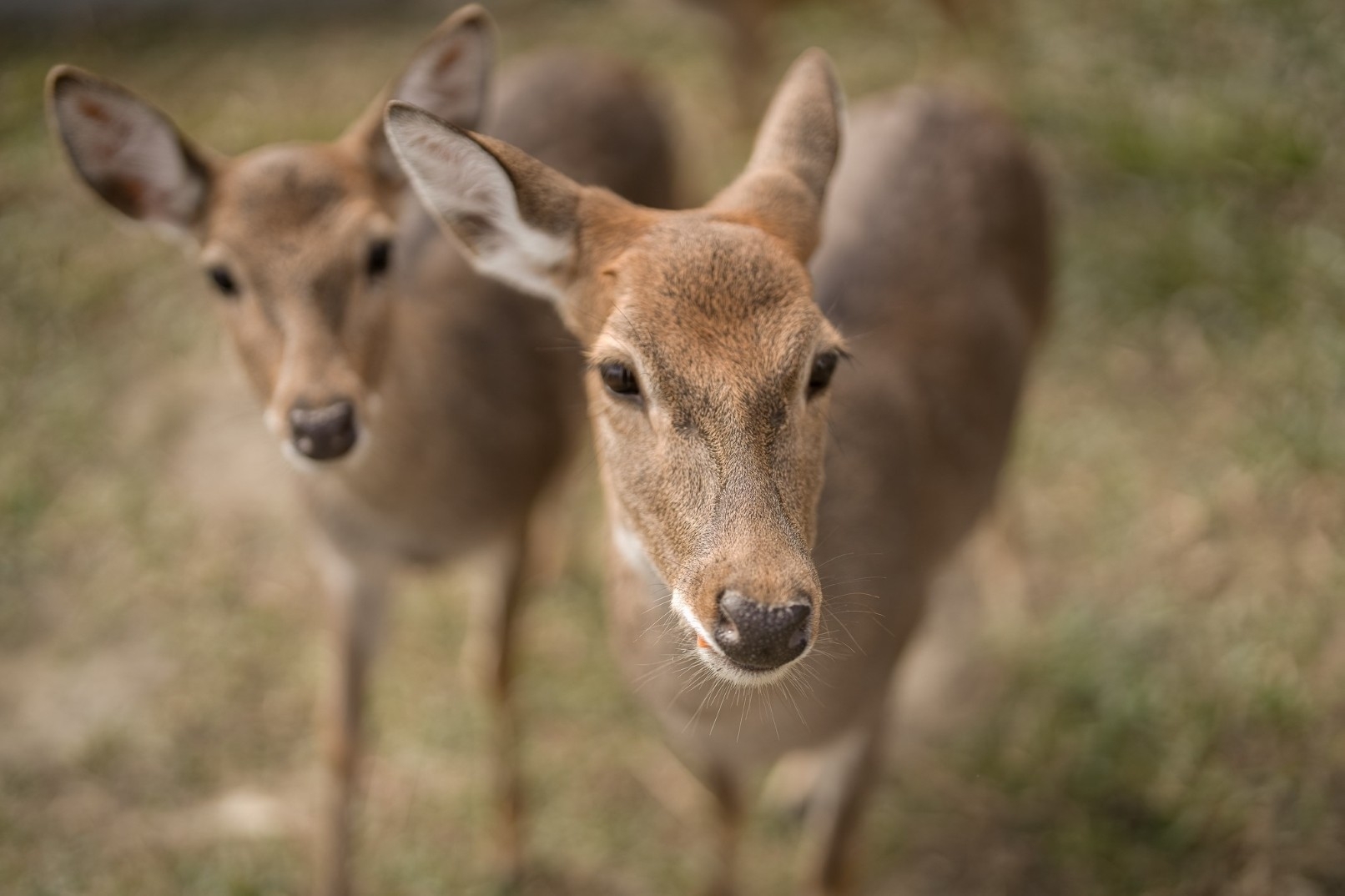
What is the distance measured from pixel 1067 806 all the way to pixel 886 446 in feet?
5.49

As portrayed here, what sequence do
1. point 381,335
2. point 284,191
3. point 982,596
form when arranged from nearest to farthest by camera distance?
point 284,191
point 381,335
point 982,596

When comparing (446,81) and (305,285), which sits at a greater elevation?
(446,81)

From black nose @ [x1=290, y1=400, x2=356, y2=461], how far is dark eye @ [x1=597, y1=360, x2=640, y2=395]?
965mm

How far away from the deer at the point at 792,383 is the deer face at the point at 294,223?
669 mm

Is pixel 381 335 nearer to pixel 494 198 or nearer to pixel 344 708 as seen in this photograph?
pixel 494 198

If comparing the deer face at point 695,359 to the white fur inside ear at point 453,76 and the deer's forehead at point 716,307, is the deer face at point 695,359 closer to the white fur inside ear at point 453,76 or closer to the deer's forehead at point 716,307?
the deer's forehead at point 716,307

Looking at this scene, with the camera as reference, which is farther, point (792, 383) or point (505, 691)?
point (505, 691)

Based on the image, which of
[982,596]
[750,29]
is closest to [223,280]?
[982,596]

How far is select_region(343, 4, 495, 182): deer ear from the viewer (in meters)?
3.62

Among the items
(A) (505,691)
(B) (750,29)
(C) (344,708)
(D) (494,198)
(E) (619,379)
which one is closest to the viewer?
(E) (619,379)

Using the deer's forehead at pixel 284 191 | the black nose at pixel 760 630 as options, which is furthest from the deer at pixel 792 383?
the deer's forehead at pixel 284 191

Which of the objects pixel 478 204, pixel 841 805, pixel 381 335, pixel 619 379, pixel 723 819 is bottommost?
pixel 723 819

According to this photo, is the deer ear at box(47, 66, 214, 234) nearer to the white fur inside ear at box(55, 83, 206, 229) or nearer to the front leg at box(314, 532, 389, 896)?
the white fur inside ear at box(55, 83, 206, 229)

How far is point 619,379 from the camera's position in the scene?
259 centimetres
